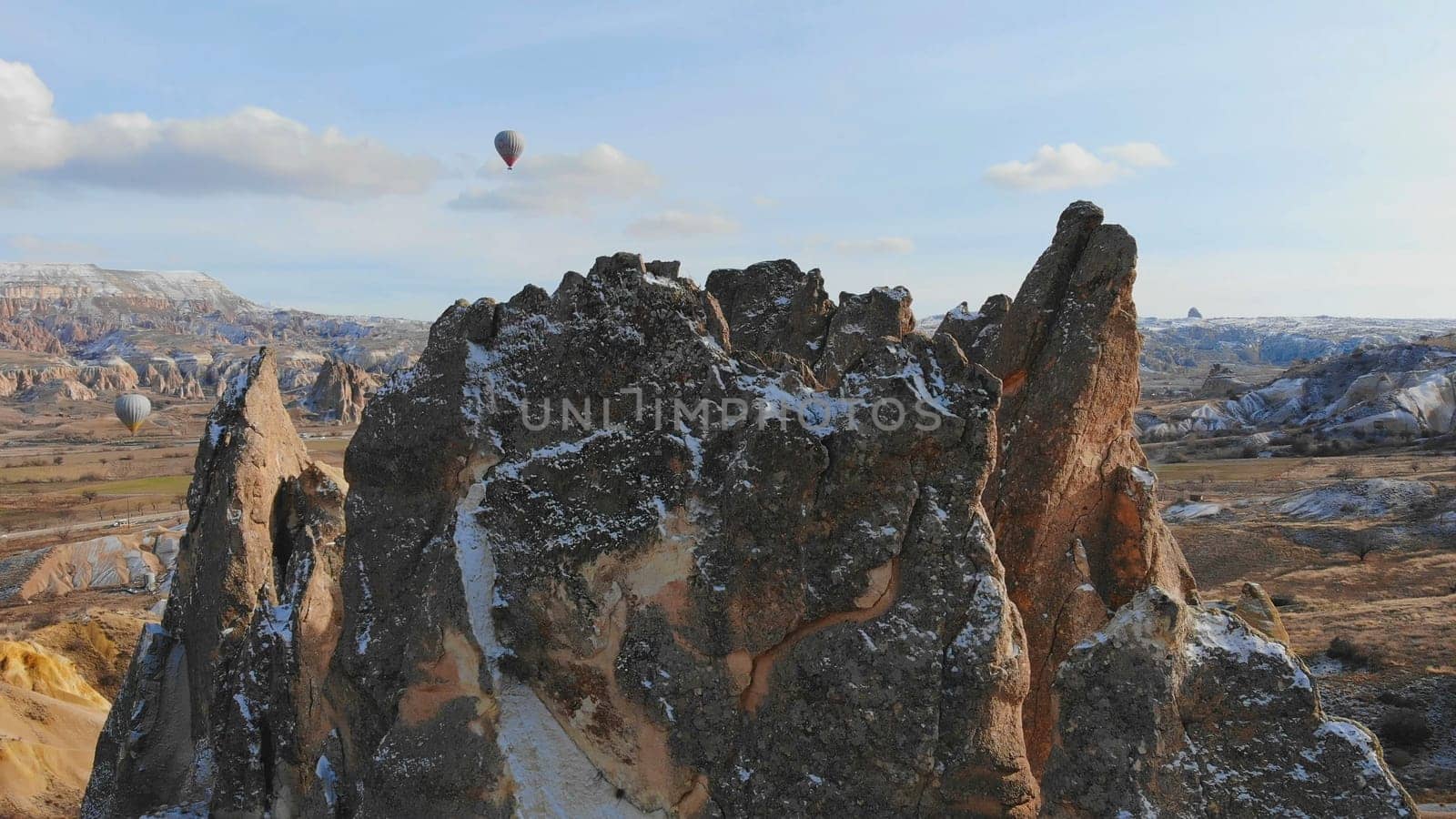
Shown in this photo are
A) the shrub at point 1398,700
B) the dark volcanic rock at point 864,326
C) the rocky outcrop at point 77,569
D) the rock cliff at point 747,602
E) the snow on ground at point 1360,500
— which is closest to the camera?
the rock cliff at point 747,602

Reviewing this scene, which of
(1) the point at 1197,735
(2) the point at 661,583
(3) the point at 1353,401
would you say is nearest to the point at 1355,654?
(1) the point at 1197,735

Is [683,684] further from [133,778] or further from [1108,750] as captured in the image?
[133,778]

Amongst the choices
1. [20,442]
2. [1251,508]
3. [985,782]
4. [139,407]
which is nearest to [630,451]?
[985,782]

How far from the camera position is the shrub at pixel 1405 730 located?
747 inches

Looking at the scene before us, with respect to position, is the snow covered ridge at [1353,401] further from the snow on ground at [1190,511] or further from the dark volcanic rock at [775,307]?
the dark volcanic rock at [775,307]

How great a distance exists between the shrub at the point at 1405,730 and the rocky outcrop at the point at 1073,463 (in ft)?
34.4

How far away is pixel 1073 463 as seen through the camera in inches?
492

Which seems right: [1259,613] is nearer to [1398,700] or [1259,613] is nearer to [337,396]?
[1398,700]

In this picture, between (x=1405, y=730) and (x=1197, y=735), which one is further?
(x=1405, y=730)

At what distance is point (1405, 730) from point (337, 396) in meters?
175

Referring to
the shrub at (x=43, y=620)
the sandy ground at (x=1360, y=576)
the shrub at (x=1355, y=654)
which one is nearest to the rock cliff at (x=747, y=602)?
the sandy ground at (x=1360, y=576)

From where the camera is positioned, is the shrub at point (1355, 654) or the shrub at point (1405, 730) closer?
the shrub at point (1405, 730)

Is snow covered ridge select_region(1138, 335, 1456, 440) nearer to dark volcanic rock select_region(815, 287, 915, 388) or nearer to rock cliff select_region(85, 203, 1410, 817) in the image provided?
dark volcanic rock select_region(815, 287, 915, 388)

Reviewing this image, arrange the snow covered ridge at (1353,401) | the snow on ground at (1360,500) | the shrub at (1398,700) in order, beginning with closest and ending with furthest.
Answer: the shrub at (1398,700) < the snow on ground at (1360,500) < the snow covered ridge at (1353,401)
